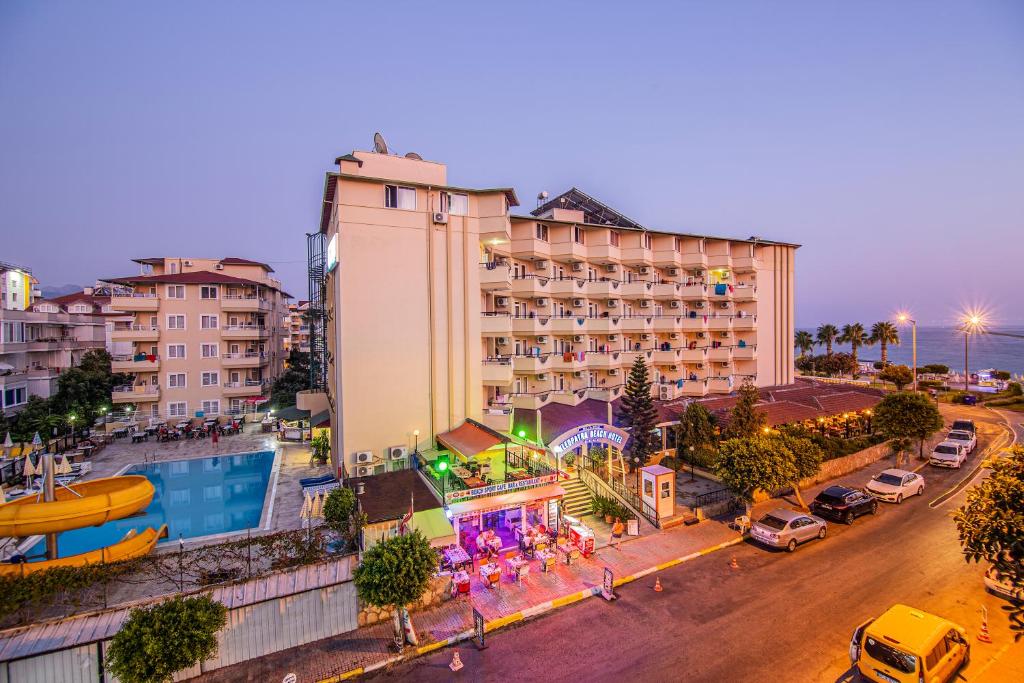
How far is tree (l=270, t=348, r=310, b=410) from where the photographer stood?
4606cm

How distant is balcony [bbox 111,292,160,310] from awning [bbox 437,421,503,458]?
33.6m

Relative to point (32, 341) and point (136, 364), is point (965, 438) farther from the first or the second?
point (32, 341)

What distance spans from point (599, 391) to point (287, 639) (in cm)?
2335

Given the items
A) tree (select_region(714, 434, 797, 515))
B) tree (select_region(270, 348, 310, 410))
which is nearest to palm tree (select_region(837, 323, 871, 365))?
tree (select_region(714, 434, 797, 515))

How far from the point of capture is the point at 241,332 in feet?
145

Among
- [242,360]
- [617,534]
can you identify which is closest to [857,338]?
[617,534]

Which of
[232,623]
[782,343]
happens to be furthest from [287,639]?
[782,343]

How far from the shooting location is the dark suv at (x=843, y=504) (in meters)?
20.5

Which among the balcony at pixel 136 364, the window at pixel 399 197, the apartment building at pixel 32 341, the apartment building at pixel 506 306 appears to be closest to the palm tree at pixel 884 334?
the apartment building at pixel 506 306

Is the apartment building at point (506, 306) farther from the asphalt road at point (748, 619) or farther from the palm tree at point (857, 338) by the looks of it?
the palm tree at point (857, 338)

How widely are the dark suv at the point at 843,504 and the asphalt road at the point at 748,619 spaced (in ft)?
4.78

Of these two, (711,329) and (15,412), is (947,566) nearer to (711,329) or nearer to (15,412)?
(711,329)

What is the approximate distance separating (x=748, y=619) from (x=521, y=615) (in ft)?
22.4

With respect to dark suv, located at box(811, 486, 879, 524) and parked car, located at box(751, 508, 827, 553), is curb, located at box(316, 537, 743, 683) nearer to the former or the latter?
parked car, located at box(751, 508, 827, 553)
